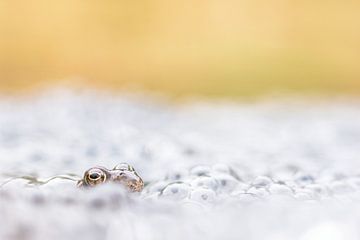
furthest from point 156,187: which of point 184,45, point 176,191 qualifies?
point 184,45

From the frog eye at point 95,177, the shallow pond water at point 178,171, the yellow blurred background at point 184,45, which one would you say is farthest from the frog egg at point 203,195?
the yellow blurred background at point 184,45

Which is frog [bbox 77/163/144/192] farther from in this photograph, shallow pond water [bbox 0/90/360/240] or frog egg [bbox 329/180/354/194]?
frog egg [bbox 329/180/354/194]

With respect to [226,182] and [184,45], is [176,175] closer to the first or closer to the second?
[226,182]

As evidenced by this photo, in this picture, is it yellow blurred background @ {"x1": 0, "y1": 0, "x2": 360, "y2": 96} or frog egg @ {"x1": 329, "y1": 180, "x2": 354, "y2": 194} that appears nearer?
frog egg @ {"x1": 329, "y1": 180, "x2": 354, "y2": 194}

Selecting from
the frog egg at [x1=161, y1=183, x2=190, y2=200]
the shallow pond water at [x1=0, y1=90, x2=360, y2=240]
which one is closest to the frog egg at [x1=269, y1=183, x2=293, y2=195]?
the shallow pond water at [x1=0, y1=90, x2=360, y2=240]

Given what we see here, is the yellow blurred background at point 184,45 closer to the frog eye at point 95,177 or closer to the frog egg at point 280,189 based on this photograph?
the frog egg at point 280,189

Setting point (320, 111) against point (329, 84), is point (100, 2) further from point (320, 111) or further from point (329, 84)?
point (320, 111)
